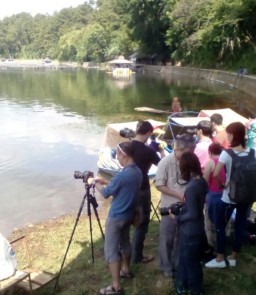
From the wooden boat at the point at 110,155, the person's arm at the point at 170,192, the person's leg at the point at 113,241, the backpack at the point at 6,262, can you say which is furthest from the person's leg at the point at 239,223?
the wooden boat at the point at 110,155

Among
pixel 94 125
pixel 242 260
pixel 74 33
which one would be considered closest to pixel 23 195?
pixel 242 260

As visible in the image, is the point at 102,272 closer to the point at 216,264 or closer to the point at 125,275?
the point at 125,275

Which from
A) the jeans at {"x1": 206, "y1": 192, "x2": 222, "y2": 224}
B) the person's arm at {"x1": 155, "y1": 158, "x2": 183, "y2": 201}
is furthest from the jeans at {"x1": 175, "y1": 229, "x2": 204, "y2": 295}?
the jeans at {"x1": 206, "y1": 192, "x2": 222, "y2": 224}

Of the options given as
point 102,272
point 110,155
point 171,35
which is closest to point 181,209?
point 102,272

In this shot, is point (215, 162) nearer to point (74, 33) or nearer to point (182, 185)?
point (182, 185)

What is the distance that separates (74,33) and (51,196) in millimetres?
114209

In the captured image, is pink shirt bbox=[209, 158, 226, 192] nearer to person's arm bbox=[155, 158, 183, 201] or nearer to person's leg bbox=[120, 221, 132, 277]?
person's arm bbox=[155, 158, 183, 201]

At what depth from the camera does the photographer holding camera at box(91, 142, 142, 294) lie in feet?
13.8

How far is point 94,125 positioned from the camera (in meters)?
23.1

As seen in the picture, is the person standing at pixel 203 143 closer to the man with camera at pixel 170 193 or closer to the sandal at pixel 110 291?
the man with camera at pixel 170 193

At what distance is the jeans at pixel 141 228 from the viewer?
16.4 feet

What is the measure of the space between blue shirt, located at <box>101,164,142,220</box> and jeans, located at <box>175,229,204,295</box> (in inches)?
24.2

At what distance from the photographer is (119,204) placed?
4.30m

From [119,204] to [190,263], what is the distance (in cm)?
94
